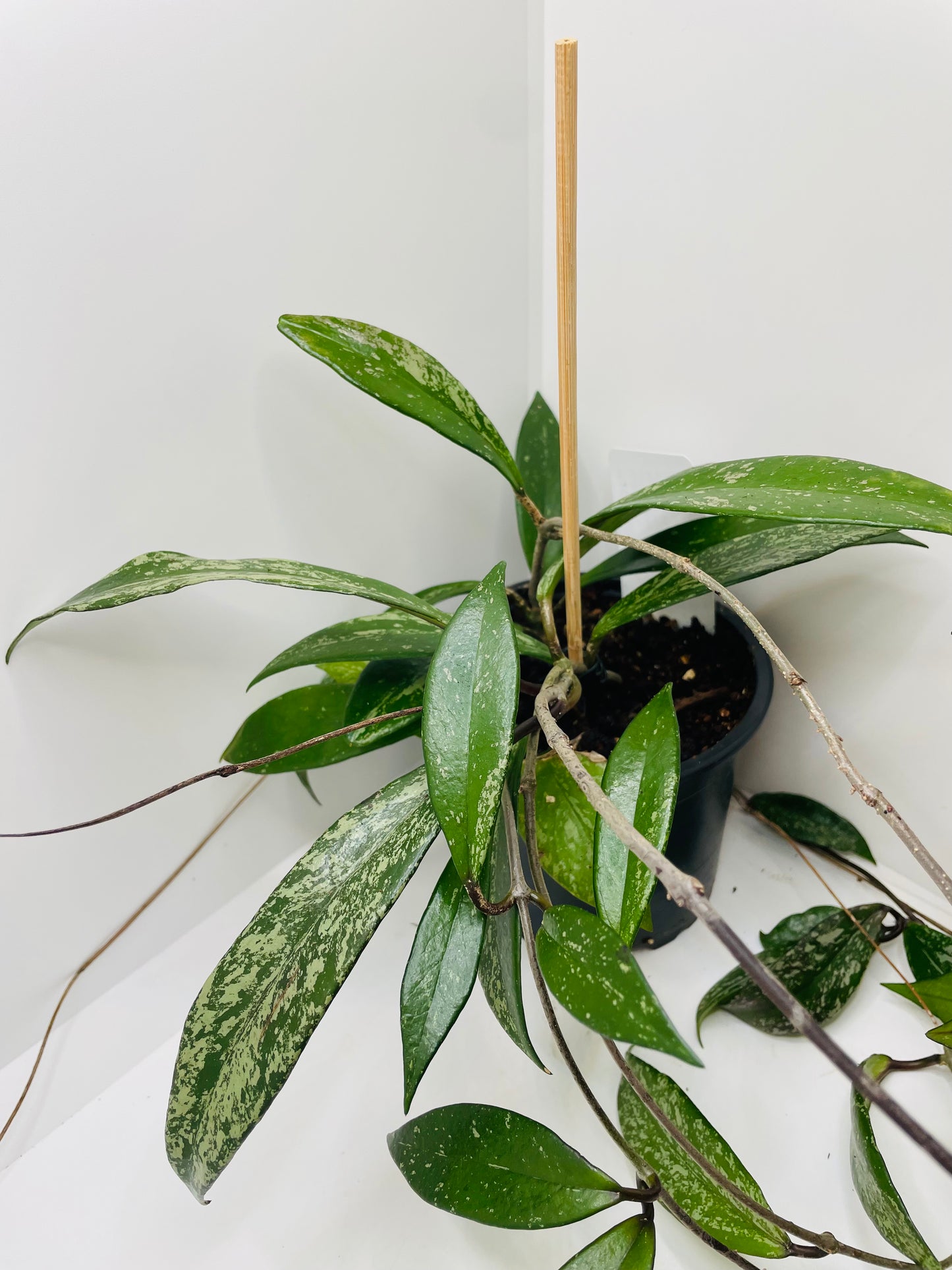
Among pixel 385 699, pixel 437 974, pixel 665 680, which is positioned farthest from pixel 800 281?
pixel 437 974

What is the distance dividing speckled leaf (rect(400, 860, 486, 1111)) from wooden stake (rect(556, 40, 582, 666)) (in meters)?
0.22

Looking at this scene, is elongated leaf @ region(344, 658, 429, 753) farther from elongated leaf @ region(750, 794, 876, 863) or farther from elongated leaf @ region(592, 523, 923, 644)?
elongated leaf @ region(750, 794, 876, 863)

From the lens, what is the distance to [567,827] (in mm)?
543

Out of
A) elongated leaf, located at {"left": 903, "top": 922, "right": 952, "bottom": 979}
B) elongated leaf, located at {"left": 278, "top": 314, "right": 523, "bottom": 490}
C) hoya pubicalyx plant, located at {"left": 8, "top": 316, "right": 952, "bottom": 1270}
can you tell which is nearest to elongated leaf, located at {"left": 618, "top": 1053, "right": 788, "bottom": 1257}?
hoya pubicalyx plant, located at {"left": 8, "top": 316, "right": 952, "bottom": 1270}

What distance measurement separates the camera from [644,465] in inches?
29.1

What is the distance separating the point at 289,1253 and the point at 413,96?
0.86 m

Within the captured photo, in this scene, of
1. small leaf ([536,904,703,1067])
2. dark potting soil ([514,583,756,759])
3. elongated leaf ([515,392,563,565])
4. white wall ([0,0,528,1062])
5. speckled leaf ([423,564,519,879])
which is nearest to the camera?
small leaf ([536,904,703,1067])

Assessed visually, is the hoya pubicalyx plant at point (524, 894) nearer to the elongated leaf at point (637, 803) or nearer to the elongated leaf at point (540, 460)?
the elongated leaf at point (637, 803)

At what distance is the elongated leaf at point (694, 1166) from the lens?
0.43m

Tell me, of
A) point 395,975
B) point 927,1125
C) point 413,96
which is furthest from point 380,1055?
point 413,96

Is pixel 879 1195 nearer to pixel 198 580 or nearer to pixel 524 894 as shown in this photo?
pixel 524 894

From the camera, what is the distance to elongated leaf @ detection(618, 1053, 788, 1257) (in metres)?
0.43

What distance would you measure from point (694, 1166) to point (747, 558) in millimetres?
379

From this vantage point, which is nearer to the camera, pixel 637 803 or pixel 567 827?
pixel 637 803
